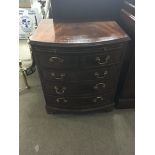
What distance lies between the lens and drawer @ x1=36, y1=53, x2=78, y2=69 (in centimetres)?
118

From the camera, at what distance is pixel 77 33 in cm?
126

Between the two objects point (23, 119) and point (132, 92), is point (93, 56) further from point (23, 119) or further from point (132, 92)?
Answer: point (23, 119)

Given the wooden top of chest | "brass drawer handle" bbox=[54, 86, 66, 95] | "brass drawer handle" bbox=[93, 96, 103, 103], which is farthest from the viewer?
"brass drawer handle" bbox=[93, 96, 103, 103]

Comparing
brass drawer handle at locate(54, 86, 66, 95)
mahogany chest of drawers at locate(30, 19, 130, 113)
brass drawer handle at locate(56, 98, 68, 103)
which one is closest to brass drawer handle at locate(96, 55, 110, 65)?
mahogany chest of drawers at locate(30, 19, 130, 113)

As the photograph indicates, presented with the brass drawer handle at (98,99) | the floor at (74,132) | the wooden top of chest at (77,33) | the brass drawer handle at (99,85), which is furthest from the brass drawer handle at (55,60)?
the floor at (74,132)

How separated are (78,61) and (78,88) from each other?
0.90ft

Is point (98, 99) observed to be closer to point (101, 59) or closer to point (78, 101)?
point (78, 101)

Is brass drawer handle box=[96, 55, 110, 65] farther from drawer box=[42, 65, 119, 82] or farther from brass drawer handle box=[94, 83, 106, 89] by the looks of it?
brass drawer handle box=[94, 83, 106, 89]

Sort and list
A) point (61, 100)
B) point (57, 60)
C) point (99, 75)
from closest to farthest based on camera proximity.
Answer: point (57, 60)
point (99, 75)
point (61, 100)

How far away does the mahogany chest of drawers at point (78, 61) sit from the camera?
115 centimetres

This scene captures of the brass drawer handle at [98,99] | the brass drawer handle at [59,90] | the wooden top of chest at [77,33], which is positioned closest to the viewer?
the wooden top of chest at [77,33]

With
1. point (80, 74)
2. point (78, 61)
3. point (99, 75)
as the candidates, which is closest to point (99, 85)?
point (99, 75)

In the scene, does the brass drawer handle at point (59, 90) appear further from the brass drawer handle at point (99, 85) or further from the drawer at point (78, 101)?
the brass drawer handle at point (99, 85)
